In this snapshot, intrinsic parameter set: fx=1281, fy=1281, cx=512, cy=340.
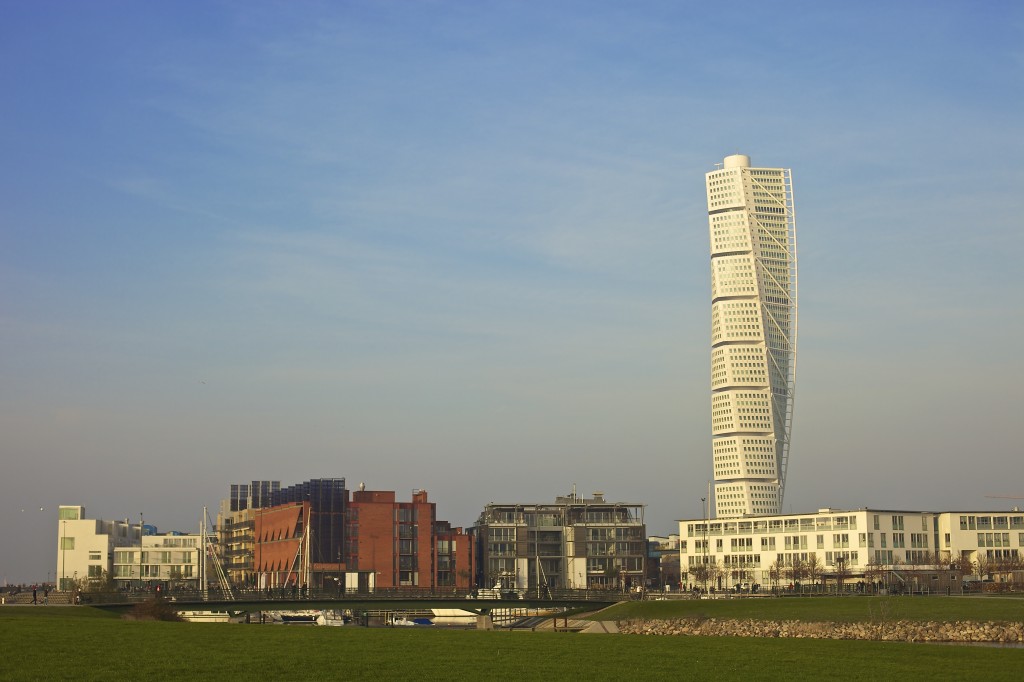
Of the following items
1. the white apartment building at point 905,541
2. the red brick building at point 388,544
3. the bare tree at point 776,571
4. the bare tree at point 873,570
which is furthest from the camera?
the red brick building at point 388,544

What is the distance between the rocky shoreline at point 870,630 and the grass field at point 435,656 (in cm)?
2096

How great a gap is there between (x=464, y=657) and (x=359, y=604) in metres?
75.0

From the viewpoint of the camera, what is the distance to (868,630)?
286ft

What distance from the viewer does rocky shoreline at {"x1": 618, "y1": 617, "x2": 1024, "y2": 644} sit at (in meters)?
83.2

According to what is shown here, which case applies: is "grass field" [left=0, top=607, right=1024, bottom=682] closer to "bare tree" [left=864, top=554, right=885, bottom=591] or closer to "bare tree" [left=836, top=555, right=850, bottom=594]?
"bare tree" [left=836, top=555, right=850, bottom=594]

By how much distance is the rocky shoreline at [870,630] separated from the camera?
273ft

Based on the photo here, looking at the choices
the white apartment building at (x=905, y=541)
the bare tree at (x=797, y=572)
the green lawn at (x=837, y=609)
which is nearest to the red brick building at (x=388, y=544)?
the white apartment building at (x=905, y=541)

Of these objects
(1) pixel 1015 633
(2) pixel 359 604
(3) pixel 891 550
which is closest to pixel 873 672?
(1) pixel 1015 633

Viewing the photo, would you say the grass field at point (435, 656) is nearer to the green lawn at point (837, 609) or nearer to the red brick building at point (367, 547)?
the green lawn at point (837, 609)

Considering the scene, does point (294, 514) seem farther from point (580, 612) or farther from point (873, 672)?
point (873, 672)

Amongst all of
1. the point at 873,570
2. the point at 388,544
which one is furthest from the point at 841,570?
the point at 388,544

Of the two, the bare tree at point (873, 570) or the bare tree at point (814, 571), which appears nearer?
the bare tree at point (873, 570)

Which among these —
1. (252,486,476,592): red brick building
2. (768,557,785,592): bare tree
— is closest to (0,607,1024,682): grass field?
(252,486,476,592): red brick building

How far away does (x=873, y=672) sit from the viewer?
49.4 m
